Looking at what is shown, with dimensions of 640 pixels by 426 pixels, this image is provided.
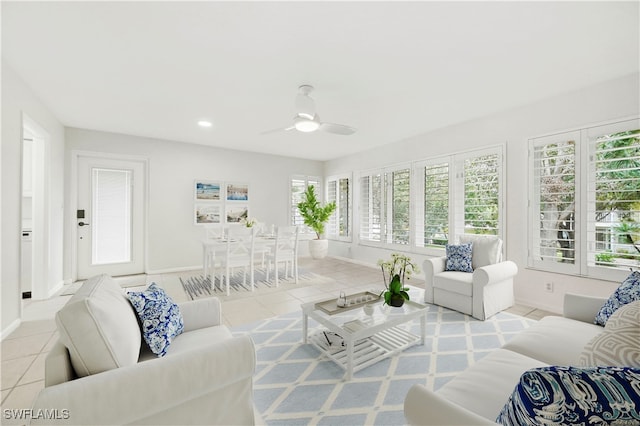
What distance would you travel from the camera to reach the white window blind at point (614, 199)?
2873 millimetres

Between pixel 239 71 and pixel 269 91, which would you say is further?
pixel 269 91

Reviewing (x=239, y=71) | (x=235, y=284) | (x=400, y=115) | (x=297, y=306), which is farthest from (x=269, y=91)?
(x=235, y=284)

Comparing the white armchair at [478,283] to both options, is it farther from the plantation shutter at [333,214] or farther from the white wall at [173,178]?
the white wall at [173,178]

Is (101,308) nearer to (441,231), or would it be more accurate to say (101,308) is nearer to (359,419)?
(359,419)

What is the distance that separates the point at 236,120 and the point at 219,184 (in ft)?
7.20

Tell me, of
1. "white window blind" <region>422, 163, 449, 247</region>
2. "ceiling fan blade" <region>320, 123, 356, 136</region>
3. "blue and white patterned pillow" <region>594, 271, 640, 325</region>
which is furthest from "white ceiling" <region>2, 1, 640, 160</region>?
"blue and white patterned pillow" <region>594, 271, 640, 325</region>

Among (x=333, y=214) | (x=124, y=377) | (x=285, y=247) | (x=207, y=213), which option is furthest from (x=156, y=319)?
(x=333, y=214)

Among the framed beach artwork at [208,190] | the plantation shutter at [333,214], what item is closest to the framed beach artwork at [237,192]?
the framed beach artwork at [208,190]

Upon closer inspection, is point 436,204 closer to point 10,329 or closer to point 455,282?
point 455,282

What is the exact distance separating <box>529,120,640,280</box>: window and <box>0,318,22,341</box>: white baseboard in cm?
597

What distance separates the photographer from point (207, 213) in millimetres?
6043

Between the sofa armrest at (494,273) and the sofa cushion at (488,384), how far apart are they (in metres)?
1.63

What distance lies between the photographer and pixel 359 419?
165 cm

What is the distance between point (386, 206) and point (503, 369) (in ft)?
14.9
